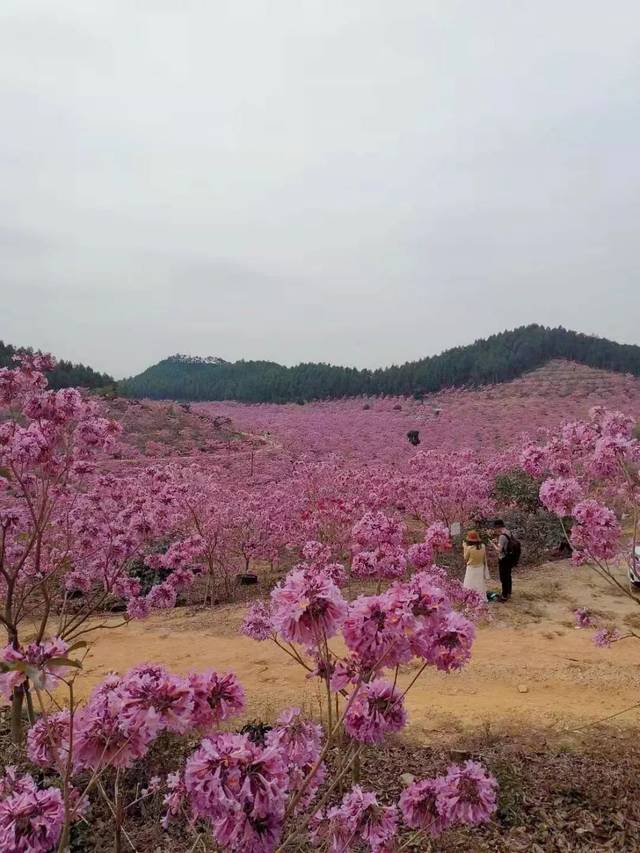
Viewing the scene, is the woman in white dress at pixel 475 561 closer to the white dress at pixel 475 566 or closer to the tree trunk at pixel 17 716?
the white dress at pixel 475 566

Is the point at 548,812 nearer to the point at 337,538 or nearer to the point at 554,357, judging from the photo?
the point at 337,538

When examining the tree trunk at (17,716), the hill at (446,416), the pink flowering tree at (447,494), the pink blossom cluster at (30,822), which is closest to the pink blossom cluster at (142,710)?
the pink blossom cluster at (30,822)

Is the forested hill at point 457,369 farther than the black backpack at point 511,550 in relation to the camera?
Yes

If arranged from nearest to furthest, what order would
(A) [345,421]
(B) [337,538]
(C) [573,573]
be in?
(C) [573,573] < (B) [337,538] < (A) [345,421]

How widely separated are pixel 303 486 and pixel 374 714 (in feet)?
45.5

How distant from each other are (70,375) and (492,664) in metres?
54.6

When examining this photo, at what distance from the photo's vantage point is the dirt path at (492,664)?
5.47 metres

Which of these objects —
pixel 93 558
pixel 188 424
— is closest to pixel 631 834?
pixel 93 558

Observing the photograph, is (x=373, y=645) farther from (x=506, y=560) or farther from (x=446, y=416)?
(x=446, y=416)

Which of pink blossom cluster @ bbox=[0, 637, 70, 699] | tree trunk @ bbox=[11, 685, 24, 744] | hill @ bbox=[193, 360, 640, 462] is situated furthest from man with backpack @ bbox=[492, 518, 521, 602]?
hill @ bbox=[193, 360, 640, 462]

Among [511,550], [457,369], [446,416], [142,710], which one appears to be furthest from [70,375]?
[142,710]

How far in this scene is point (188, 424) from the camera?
1547 inches

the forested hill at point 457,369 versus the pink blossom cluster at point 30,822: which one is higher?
the forested hill at point 457,369

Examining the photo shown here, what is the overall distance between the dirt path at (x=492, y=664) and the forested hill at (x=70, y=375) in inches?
1728
